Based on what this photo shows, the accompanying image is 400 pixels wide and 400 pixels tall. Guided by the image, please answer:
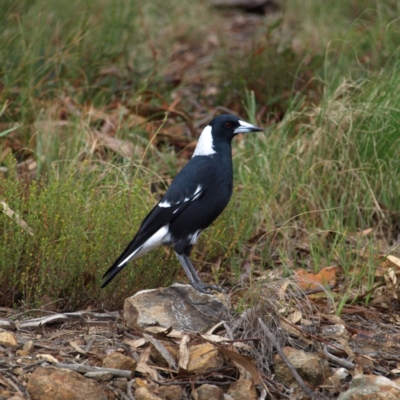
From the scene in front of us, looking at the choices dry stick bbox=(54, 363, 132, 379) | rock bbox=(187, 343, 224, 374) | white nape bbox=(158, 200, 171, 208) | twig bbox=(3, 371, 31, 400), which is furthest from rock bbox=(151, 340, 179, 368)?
white nape bbox=(158, 200, 171, 208)

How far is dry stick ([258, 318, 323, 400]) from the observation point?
2904 millimetres

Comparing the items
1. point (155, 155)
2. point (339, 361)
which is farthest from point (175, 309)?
point (155, 155)

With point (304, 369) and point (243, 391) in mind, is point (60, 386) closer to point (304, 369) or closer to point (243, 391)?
point (243, 391)

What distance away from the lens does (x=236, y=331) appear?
3.23 m

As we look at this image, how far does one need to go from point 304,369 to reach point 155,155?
9.08ft

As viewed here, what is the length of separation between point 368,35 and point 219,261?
322 cm


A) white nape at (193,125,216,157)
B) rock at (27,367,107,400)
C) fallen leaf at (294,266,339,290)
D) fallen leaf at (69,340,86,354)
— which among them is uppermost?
white nape at (193,125,216,157)

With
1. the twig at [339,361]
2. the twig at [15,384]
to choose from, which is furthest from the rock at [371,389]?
the twig at [15,384]

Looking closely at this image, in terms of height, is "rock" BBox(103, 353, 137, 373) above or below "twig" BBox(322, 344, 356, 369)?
above

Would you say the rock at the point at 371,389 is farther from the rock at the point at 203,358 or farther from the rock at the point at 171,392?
the rock at the point at 171,392

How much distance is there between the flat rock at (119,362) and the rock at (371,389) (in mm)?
788

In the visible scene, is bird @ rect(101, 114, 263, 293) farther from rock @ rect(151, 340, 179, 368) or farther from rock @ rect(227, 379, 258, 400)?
rock @ rect(227, 379, 258, 400)

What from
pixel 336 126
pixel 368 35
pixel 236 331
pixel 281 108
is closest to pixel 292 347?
pixel 236 331

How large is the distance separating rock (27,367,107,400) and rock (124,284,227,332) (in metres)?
0.48
